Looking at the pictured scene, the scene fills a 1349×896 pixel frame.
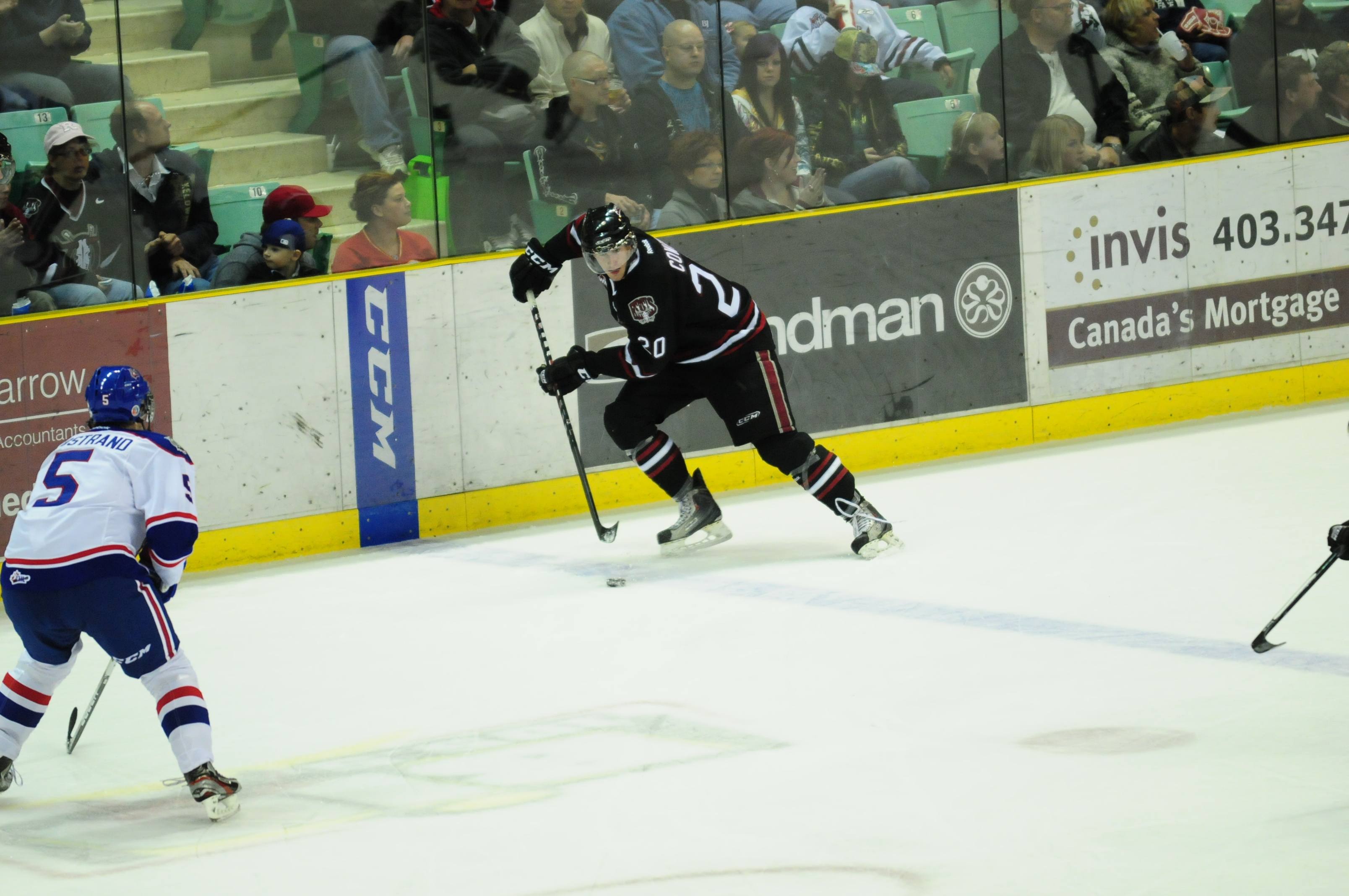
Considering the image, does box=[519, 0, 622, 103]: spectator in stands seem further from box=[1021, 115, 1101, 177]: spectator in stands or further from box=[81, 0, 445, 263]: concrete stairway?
box=[1021, 115, 1101, 177]: spectator in stands

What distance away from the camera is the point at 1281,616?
14.1 feet

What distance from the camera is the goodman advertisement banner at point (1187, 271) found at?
8.44 m

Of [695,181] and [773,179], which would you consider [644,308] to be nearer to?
[695,181]

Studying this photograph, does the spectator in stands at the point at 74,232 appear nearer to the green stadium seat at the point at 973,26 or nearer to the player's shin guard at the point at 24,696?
the player's shin guard at the point at 24,696

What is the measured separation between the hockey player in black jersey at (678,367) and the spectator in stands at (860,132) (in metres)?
2.00

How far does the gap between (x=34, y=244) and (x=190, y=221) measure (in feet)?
1.96

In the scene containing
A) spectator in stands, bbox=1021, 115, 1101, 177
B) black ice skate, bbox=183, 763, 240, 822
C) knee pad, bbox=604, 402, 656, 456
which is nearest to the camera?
black ice skate, bbox=183, 763, 240, 822

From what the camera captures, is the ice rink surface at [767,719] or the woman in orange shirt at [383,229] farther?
the woman in orange shirt at [383,229]

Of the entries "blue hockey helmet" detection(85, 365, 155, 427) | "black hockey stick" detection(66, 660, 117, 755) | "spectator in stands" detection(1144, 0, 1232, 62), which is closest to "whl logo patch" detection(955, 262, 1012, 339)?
"spectator in stands" detection(1144, 0, 1232, 62)

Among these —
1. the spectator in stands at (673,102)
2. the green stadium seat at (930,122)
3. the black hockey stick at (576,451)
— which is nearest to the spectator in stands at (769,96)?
the spectator in stands at (673,102)

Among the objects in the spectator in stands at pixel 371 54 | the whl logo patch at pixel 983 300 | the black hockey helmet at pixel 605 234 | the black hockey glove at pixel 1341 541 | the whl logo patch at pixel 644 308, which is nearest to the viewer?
the black hockey glove at pixel 1341 541

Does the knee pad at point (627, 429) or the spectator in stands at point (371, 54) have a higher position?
the spectator in stands at point (371, 54)

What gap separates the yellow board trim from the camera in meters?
7.05

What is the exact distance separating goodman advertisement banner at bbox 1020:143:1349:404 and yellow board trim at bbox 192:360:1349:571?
0.08 metres
